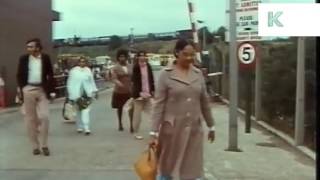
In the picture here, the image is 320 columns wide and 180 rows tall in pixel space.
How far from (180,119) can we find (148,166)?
54 cm

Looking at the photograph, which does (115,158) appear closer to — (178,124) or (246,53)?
(178,124)

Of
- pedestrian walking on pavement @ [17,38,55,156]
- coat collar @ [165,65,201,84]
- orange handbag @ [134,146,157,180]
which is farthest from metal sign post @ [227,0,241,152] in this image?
orange handbag @ [134,146,157,180]

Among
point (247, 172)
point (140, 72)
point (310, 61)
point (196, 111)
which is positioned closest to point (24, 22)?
point (140, 72)

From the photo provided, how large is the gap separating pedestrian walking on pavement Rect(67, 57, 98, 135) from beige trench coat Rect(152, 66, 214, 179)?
23.9ft

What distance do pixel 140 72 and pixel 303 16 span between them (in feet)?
29.0

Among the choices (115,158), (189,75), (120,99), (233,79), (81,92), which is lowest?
(115,158)

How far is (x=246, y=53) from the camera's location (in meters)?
14.0

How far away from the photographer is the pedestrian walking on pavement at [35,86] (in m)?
11.0

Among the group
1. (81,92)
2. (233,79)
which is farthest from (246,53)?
(81,92)

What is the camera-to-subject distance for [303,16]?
491cm

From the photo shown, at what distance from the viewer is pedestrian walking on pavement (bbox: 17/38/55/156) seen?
1095 cm

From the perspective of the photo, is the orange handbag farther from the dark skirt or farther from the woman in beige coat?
the dark skirt

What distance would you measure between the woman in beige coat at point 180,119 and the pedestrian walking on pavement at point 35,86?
4201 millimetres

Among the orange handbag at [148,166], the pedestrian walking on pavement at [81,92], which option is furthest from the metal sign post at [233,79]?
the orange handbag at [148,166]
